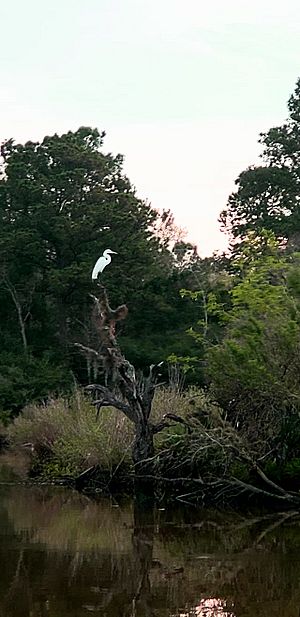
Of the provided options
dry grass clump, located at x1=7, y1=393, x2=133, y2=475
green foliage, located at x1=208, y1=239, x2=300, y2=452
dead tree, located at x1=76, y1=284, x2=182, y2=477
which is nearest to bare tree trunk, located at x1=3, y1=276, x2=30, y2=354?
dry grass clump, located at x1=7, y1=393, x2=133, y2=475

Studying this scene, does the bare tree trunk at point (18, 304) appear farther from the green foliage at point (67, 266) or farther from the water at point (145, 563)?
the water at point (145, 563)

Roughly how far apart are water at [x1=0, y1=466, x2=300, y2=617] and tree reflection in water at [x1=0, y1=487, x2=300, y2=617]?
0.01 meters

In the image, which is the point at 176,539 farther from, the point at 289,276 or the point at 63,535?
the point at 289,276

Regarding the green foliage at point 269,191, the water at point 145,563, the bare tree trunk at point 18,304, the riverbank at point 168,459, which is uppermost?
the green foliage at point 269,191

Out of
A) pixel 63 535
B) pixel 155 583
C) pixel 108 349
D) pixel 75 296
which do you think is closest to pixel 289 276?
pixel 108 349

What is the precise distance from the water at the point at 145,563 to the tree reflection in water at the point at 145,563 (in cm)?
1

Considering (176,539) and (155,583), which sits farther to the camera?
(176,539)

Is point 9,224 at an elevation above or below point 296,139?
below

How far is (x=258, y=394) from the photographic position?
1628cm

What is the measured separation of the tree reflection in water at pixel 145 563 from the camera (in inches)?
346

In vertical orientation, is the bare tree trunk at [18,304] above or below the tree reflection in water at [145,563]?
above

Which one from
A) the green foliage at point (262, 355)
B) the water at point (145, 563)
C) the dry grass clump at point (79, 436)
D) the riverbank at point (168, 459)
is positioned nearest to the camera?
the water at point (145, 563)

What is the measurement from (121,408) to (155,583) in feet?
27.5

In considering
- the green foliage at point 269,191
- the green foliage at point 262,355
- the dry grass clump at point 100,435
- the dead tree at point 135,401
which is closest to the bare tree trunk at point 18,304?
the green foliage at point 269,191
